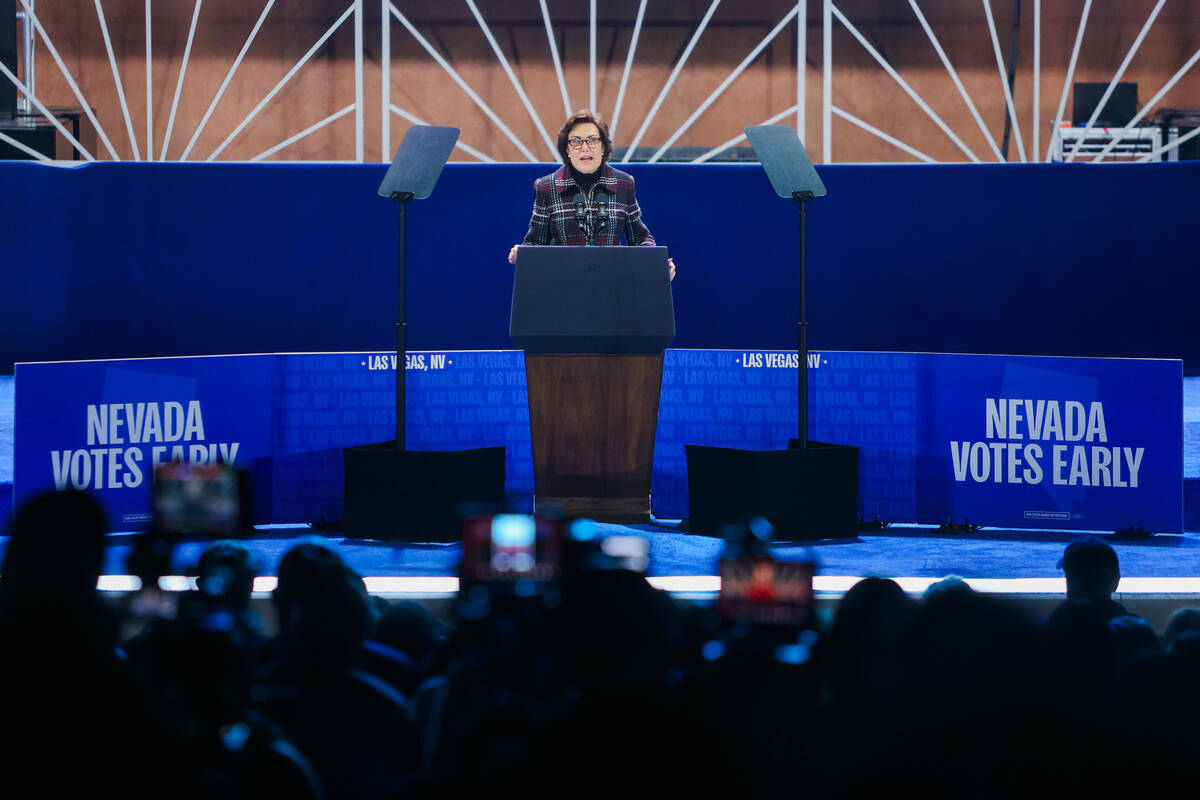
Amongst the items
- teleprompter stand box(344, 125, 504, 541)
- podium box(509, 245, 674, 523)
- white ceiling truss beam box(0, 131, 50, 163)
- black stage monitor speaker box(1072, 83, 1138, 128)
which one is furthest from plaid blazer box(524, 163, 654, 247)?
black stage monitor speaker box(1072, 83, 1138, 128)

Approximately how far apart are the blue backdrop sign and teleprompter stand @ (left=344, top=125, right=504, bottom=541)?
0.28 metres

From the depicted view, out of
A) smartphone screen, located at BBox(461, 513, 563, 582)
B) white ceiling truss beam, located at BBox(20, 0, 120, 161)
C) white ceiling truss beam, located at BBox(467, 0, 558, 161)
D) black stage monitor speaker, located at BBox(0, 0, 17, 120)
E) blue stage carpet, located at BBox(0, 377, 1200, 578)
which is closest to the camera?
smartphone screen, located at BBox(461, 513, 563, 582)

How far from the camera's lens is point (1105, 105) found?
961 cm

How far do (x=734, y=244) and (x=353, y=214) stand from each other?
2337 millimetres

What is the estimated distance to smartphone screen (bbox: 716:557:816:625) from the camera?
4.58 ft

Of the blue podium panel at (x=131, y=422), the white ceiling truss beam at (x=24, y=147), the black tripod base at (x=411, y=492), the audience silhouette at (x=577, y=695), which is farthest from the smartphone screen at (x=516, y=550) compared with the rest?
the white ceiling truss beam at (x=24, y=147)

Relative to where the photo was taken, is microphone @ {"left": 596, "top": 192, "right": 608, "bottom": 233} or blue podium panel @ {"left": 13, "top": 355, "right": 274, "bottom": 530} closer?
blue podium panel @ {"left": 13, "top": 355, "right": 274, "bottom": 530}

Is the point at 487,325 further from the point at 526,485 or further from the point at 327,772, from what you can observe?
the point at 327,772

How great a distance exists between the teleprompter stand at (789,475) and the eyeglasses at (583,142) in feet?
1.93

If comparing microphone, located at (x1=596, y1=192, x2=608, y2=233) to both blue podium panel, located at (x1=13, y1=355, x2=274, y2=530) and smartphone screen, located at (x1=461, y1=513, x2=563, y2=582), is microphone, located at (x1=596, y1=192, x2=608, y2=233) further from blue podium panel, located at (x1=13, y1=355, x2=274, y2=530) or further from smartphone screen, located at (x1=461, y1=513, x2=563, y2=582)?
smartphone screen, located at (x1=461, y1=513, x2=563, y2=582)

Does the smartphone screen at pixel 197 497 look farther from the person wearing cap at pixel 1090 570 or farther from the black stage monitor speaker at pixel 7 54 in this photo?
→ the black stage monitor speaker at pixel 7 54

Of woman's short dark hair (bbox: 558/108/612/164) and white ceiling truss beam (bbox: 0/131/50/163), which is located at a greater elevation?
white ceiling truss beam (bbox: 0/131/50/163)

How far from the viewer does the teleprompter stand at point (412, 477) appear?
4.48 metres

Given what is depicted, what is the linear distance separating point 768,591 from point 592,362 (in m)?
3.13
